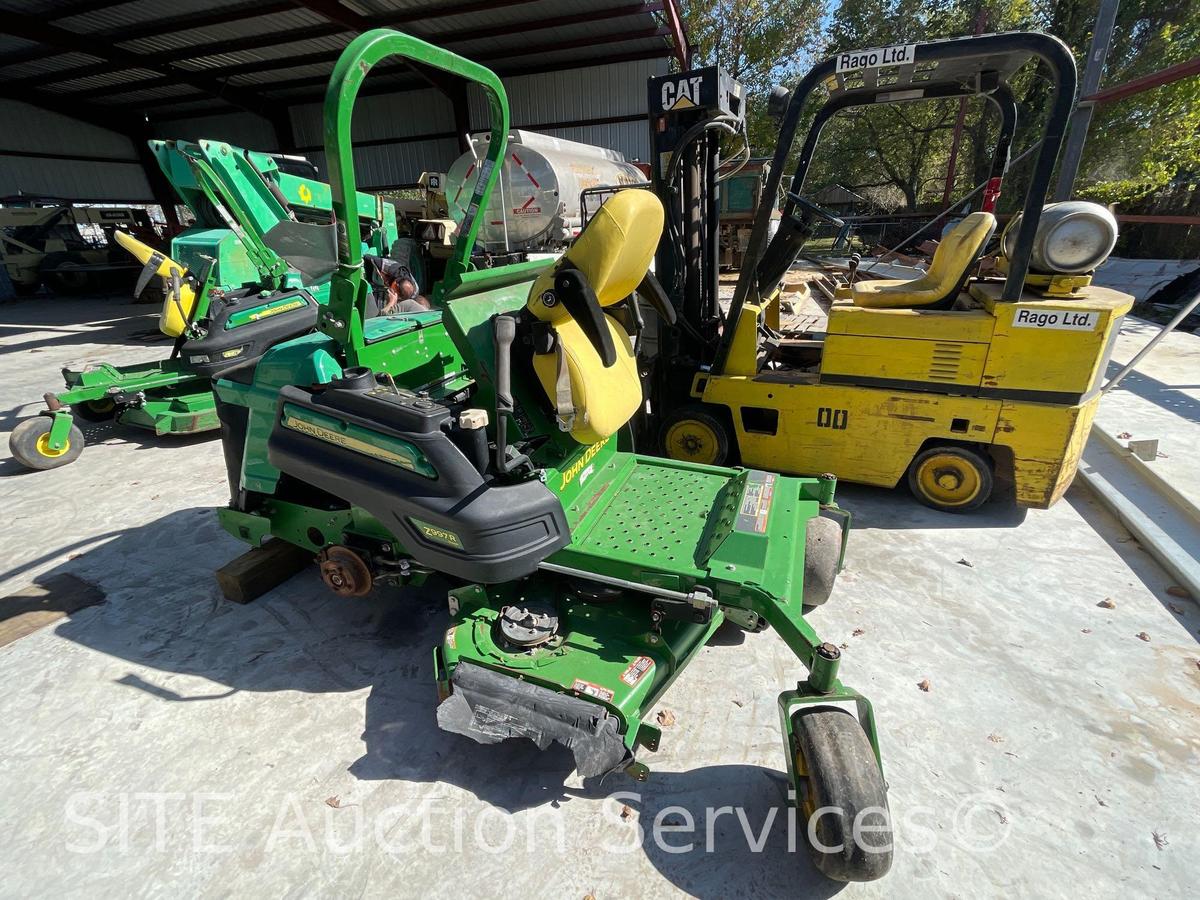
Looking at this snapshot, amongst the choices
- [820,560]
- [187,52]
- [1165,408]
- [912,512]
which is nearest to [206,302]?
[820,560]

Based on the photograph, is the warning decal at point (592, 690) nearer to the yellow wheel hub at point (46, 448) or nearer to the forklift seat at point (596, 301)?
the forklift seat at point (596, 301)

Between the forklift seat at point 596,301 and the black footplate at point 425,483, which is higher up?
the forklift seat at point 596,301

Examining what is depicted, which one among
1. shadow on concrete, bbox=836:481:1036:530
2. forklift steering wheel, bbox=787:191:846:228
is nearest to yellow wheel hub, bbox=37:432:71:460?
forklift steering wheel, bbox=787:191:846:228

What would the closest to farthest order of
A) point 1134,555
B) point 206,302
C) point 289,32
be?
point 1134,555 → point 206,302 → point 289,32

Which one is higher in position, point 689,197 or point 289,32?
point 289,32

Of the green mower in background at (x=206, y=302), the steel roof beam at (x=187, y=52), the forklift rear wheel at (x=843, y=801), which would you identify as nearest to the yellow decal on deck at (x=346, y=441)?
the forklift rear wheel at (x=843, y=801)

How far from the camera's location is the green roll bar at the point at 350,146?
7.25ft

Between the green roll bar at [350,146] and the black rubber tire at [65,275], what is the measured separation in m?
20.5

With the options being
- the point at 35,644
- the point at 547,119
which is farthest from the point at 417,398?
the point at 547,119

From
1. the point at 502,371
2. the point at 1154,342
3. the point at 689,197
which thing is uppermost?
the point at 689,197

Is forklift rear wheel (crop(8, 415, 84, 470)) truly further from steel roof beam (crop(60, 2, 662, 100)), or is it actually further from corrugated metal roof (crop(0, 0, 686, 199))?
steel roof beam (crop(60, 2, 662, 100))

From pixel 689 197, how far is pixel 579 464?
8.25 feet

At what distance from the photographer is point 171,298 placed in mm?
6332

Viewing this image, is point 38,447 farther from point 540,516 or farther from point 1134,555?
point 1134,555
